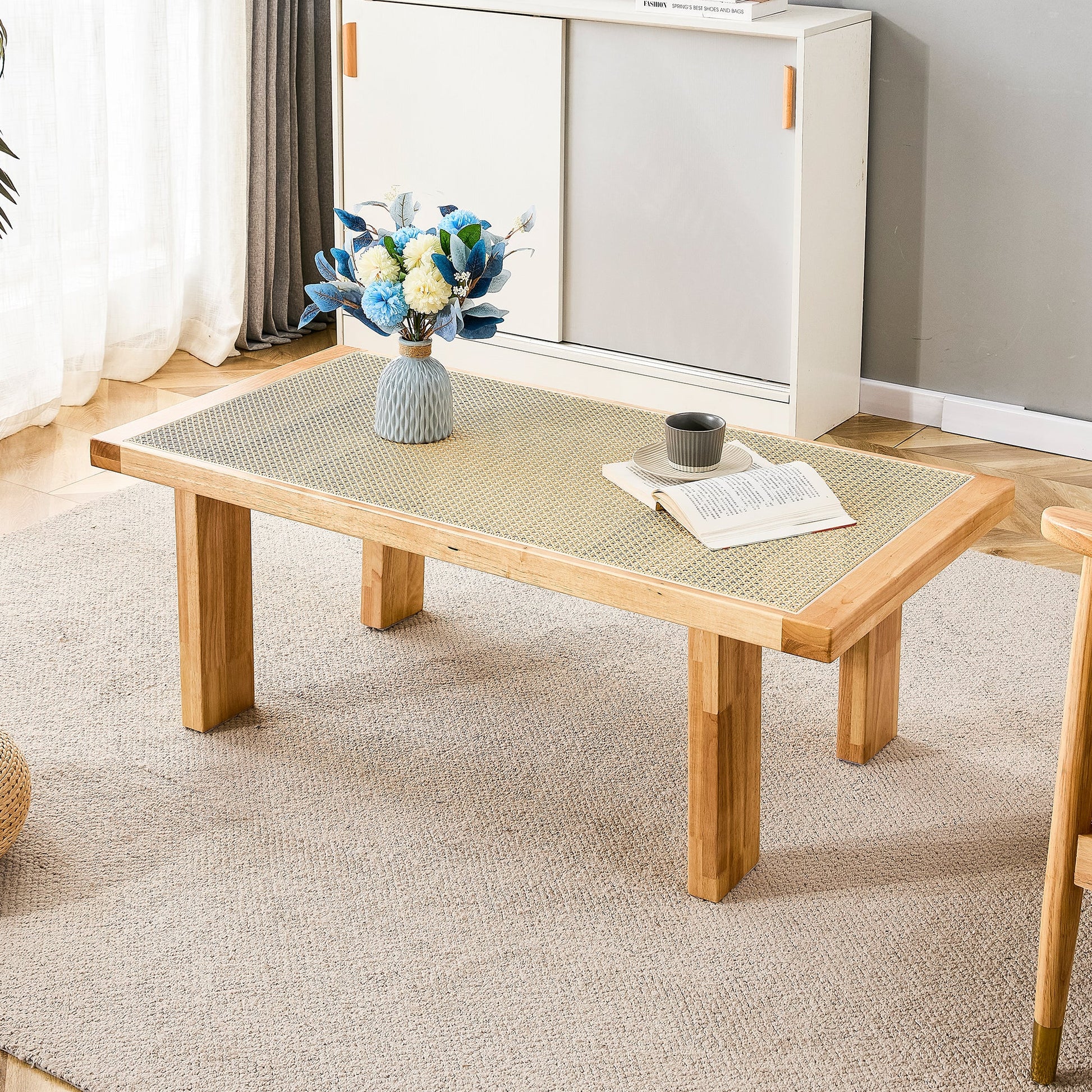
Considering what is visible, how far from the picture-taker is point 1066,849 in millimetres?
1537

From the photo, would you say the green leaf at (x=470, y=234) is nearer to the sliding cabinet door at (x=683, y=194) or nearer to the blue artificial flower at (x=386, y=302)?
the blue artificial flower at (x=386, y=302)

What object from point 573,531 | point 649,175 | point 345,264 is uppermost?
point 649,175

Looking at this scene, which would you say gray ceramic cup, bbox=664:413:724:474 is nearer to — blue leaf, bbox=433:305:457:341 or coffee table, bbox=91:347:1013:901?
coffee table, bbox=91:347:1013:901

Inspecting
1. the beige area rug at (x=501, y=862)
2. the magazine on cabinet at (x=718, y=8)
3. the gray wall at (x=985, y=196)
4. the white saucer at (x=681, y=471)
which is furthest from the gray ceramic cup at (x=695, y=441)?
the gray wall at (x=985, y=196)

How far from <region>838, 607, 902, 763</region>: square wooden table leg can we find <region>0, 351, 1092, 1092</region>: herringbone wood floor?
89 centimetres

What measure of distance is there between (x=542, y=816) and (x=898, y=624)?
24.9 inches

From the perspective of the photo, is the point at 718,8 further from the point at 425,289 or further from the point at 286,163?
the point at 425,289

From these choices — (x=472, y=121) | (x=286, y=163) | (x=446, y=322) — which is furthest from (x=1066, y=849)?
(x=286, y=163)

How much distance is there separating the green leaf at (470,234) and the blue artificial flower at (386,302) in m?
0.12

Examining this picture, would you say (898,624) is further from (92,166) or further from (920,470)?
(92,166)

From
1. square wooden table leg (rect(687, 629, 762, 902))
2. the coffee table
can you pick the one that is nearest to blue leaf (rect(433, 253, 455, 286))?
the coffee table

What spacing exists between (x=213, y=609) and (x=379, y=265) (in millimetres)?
638

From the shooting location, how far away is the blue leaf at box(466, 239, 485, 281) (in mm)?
2100

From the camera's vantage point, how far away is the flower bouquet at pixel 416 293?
6.85 ft
